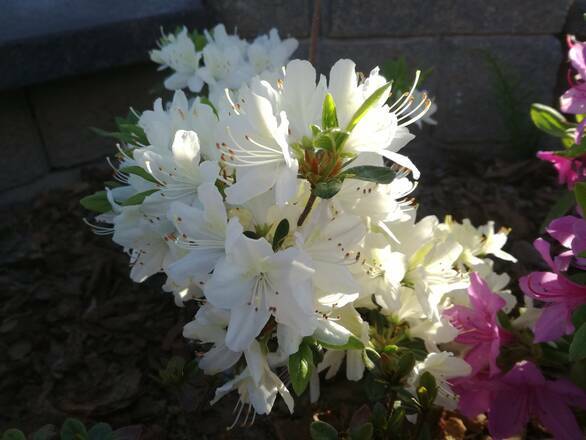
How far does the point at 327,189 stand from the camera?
2.74 feet

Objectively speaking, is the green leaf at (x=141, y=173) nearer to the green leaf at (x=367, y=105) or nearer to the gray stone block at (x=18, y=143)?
the green leaf at (x=367, y=105)

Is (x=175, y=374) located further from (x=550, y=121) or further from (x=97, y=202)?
(x=550, y=121)

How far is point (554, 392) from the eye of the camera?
121cm

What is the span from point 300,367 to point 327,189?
28 centimetres

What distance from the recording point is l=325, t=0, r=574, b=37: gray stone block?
2516mm

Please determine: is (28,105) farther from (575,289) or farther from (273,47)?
A: (575,289)

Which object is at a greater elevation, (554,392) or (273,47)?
(273,47)

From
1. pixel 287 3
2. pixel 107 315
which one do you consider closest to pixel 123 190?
pixel 107 315

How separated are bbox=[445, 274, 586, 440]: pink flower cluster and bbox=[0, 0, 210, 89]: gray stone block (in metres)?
1.70

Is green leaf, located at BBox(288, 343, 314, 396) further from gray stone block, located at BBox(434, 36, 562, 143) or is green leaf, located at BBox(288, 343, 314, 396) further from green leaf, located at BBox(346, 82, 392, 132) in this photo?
gray stone block, located at BBox(434, 36, 562, 143)

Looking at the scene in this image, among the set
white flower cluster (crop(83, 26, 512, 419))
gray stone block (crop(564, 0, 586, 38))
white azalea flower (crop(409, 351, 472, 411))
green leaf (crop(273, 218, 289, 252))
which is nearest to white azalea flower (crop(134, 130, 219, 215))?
white flower cluster (crop(83, 26, 512, 419))

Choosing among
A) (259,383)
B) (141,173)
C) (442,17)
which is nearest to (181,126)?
(141,173)

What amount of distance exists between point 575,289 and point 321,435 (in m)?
0.52

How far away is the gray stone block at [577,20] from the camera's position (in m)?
2.44
